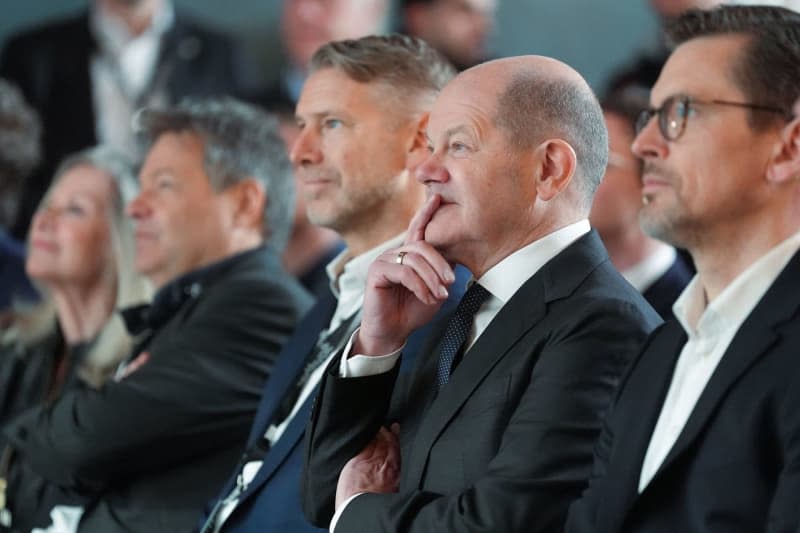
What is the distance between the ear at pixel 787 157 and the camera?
81.7 inches

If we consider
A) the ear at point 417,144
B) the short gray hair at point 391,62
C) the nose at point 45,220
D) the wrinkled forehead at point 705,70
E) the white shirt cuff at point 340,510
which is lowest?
the nose at point 45,220

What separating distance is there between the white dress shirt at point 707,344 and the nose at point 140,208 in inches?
77.2

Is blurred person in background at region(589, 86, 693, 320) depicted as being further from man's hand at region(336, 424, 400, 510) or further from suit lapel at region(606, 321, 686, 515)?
suit lapel at region(606, 321, 686, 515)

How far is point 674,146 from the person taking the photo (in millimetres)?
2178

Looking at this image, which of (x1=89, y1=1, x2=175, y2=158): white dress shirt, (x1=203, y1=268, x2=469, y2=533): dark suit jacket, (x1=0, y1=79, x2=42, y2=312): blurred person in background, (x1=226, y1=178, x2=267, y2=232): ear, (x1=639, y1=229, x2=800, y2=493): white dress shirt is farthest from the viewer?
(x1=89, y1=1, x2=175, y2=158): white dress shirt

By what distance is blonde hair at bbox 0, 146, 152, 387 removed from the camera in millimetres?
3826

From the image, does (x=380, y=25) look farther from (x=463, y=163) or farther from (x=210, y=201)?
(x=463, y=163)

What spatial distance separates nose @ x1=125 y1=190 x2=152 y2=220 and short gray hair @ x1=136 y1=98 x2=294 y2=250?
0.18m

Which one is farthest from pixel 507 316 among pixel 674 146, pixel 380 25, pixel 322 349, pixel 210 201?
pixel 380 25

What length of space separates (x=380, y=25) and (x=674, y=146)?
11.3ft

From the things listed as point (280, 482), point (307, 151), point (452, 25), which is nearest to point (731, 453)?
point (280, 482)

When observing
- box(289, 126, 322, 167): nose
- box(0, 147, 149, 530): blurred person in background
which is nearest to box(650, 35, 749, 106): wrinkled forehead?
box(289, 126, 322, 167): nose

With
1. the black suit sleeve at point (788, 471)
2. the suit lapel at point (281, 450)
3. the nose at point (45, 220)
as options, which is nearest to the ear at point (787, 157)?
the black suit sleeve at point (788, 471)

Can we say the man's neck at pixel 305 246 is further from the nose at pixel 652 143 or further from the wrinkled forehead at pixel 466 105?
the nose at pixel 652 143
